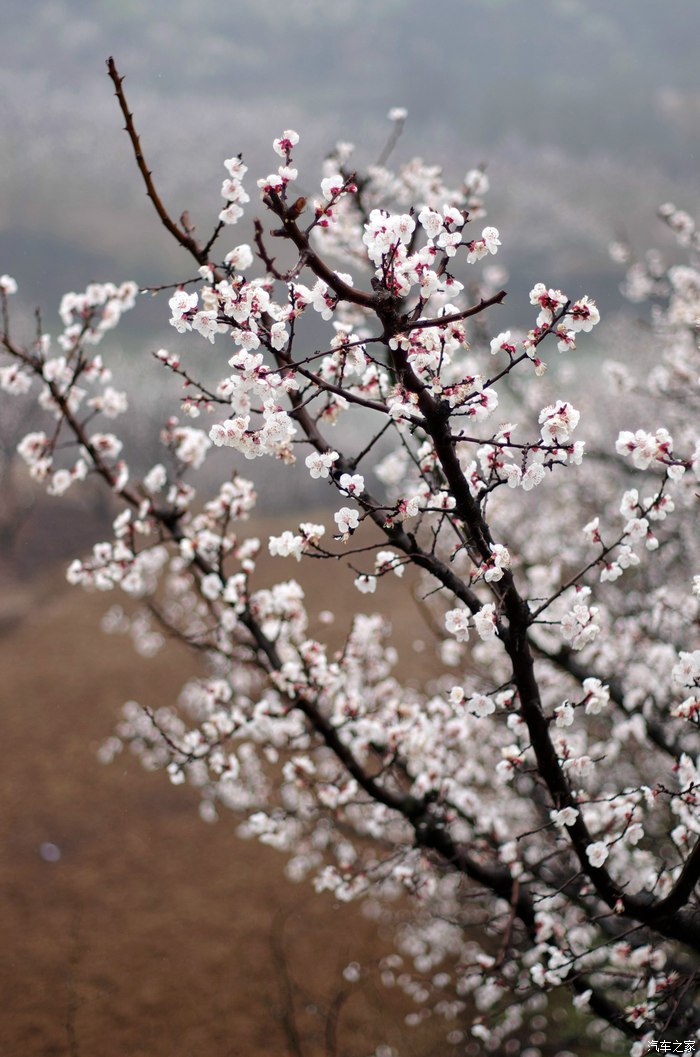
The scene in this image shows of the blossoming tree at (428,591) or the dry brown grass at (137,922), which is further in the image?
the dry brown grass at (137,922)

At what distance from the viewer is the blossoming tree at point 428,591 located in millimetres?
2197

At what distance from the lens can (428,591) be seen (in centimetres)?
470

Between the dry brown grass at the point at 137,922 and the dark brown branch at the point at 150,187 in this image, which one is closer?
the dark brown branch at the point at 150,187

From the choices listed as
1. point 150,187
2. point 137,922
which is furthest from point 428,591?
point 137,922

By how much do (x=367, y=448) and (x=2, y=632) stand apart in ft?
65.6

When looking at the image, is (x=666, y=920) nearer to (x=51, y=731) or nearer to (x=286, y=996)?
(x=286, y=996)

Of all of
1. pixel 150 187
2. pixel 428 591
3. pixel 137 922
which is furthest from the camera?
pixel 137 922

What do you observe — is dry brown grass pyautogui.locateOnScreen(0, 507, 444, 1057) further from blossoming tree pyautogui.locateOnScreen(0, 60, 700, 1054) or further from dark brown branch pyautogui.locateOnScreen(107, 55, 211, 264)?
dark brown branch pyautogui.locateOnScreen(107, 55, 211, 264)

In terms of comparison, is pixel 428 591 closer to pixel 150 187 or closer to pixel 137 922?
pixel 150 187

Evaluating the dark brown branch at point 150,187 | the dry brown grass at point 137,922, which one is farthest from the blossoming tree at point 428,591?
the dry brown grass at point 137,922

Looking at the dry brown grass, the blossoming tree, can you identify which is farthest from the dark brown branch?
the dry brown grass

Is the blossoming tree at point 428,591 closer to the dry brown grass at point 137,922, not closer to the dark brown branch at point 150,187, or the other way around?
the dark brown branch at point 150,187

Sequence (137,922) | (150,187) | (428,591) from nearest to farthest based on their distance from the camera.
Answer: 1. (150,187)
2. (428,591)
3. (137,922)

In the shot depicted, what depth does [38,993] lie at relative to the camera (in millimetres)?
8430
